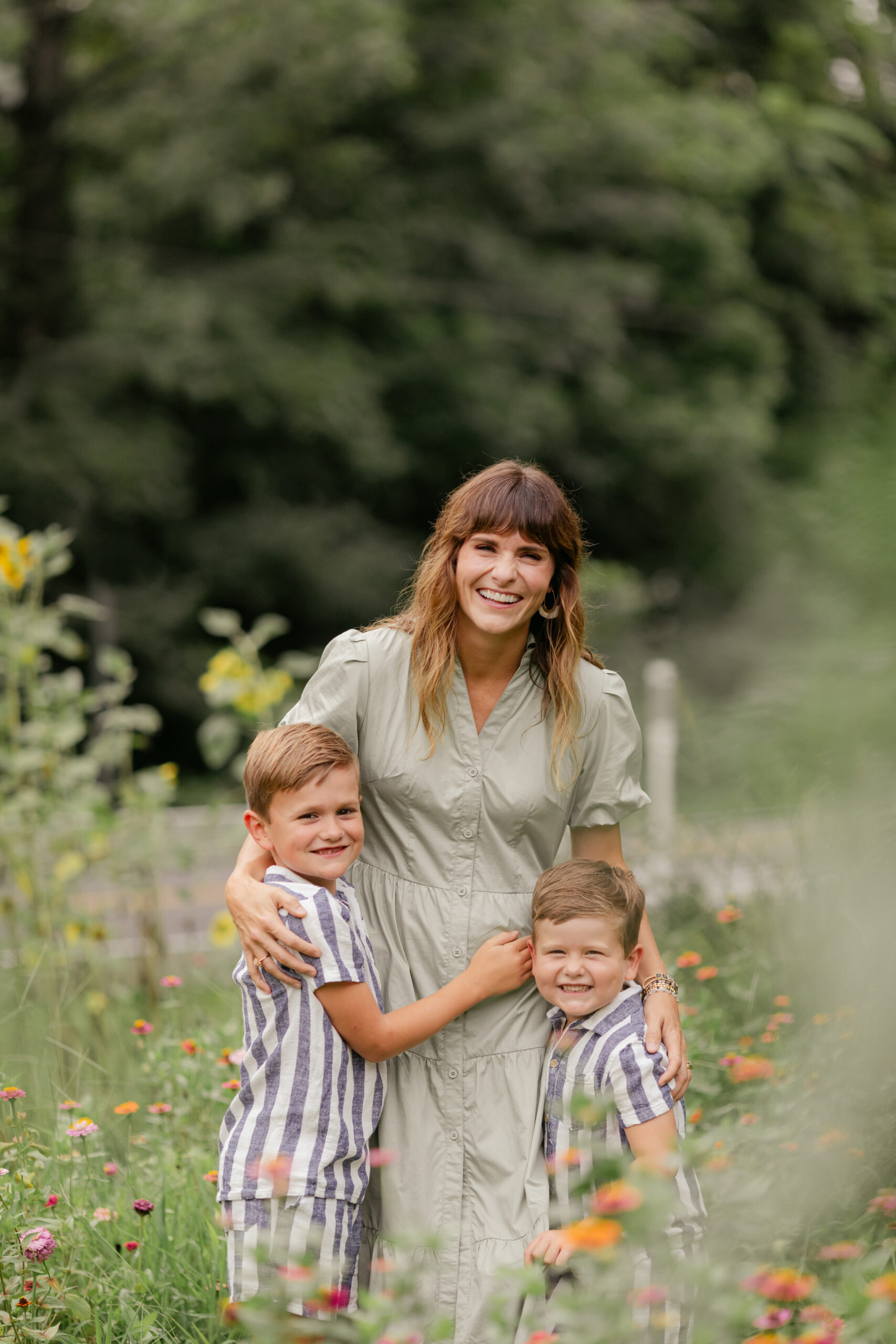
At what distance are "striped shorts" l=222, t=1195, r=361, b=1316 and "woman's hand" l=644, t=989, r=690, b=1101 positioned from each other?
47cm

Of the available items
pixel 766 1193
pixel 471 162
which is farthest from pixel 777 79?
pixel 766 1193

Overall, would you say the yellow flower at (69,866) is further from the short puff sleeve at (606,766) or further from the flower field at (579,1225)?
the short puff sleeve at (606,766)

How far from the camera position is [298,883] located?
5.89ft

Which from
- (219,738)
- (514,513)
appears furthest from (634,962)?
(219,738)

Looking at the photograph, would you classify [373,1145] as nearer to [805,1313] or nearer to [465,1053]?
[465,1053]

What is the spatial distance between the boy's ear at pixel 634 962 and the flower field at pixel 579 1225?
251 mm

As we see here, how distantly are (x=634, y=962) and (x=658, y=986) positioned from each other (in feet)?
0.17

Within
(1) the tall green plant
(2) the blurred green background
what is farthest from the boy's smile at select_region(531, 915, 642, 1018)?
(2) the blurred green background

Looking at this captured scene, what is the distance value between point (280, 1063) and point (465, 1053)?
28 cm

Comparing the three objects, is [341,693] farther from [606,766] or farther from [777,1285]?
[777,1285]

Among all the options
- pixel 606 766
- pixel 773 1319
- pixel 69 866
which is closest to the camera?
pixel 773 1319

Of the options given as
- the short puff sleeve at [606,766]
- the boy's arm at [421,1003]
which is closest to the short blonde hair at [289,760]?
the boy's arm at [421,1003]

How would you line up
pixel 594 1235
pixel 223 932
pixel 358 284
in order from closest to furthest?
pixel 594 1235
pixel 223 932
pixel 358 284

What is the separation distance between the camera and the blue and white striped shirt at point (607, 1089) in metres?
1.73
